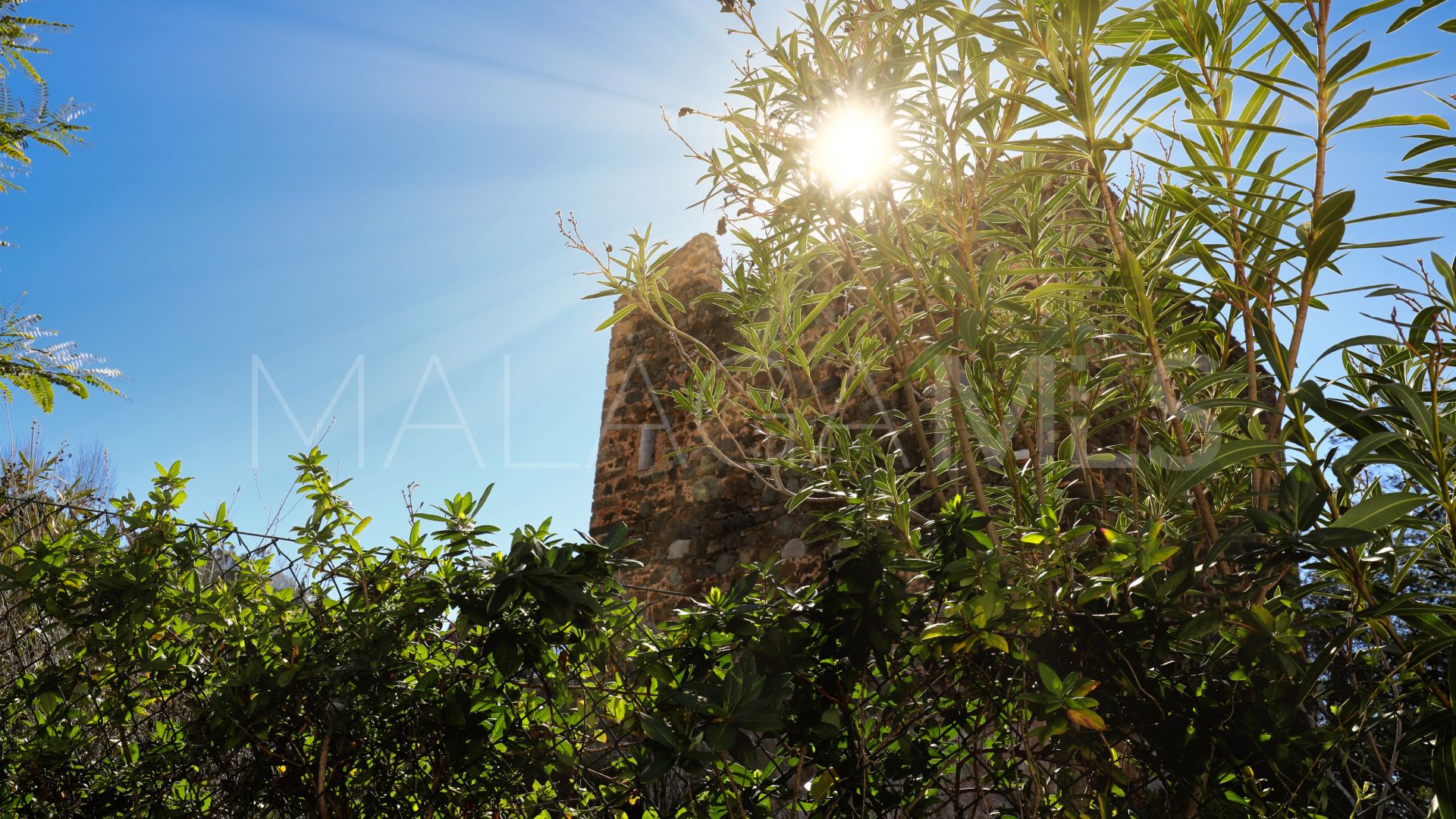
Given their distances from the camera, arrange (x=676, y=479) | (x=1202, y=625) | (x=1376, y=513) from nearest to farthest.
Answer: (x=1376, y=513) → (x=1202, y=625) → (x=676, y=479)

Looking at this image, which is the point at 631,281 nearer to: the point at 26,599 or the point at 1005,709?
the point at 1005,709

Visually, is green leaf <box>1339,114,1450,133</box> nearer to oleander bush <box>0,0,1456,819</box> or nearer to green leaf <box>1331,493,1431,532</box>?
oleander bush <box>0,0,1456,819</box>

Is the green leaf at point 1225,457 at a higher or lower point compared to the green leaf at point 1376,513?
higher

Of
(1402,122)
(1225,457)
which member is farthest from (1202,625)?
(1402,122)

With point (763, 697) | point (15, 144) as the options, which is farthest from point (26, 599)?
point (15, 144)

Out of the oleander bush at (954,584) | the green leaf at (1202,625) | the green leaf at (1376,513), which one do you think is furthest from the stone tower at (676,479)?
the green leaf at (1376,513)

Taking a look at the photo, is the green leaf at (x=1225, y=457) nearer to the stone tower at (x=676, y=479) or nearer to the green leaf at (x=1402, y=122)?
the green leaf at (x=1402, y=122)

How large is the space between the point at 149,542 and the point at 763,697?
142 centimetres

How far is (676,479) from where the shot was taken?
5352 mm

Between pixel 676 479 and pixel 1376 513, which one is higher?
pixel 676 479

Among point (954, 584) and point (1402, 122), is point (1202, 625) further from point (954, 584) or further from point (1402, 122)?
point (1402, 122)

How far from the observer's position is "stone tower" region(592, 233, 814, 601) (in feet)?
15.8

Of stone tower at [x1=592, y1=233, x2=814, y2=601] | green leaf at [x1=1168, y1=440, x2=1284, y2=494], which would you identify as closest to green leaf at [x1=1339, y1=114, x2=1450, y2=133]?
green leaf at [x1=1168, y1=440, x2=1284, y2=494]

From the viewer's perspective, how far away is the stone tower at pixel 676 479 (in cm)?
480
